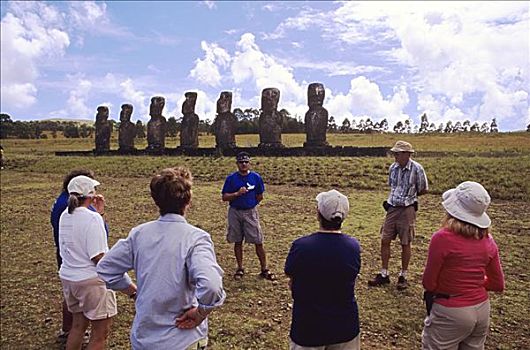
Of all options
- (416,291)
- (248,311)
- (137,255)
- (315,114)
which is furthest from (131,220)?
(315,114)

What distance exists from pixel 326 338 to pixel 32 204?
43.3 feet

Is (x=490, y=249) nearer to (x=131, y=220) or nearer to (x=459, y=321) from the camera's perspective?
(x=459, y=321)

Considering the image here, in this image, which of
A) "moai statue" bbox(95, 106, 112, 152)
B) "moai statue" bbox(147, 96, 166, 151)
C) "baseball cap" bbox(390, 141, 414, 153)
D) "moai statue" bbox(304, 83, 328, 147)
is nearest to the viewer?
"baseball cap" bbox(390, 141, 414, 153)

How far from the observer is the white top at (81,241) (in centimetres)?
372

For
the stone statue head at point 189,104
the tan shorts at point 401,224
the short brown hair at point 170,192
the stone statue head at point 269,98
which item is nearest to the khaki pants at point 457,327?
the short brown hair at point 170,192

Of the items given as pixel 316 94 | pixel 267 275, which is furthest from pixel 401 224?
pixel 316 94

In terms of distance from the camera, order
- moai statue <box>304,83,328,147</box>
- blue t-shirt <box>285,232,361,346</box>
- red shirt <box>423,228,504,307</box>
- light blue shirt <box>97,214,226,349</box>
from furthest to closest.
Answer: moai statue <box>304,83,328,147</box> → red shirt <box>423,228,504,307</box> → blue t-shirt <box>285,232,361,346</box> → light blue shirt <box>97,214,226,349</box>

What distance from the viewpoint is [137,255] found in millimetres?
2779

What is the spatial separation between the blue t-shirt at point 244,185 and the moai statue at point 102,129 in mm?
27023

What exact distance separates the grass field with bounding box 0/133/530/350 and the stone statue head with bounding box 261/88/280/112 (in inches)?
157

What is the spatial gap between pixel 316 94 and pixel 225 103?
16.9ft

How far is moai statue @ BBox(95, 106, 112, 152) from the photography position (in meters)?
32.0

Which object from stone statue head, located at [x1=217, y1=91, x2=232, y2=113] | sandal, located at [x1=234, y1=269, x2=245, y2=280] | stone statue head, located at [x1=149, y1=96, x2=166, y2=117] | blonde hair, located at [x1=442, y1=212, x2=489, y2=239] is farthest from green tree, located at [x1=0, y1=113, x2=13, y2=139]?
blonde hair, located at [x1=442, y1=212, x2=489, y2=239]

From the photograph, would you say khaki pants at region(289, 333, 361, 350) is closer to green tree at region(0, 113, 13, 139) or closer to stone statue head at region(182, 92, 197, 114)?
stone statue head at region(182, 92, 197, 114)
